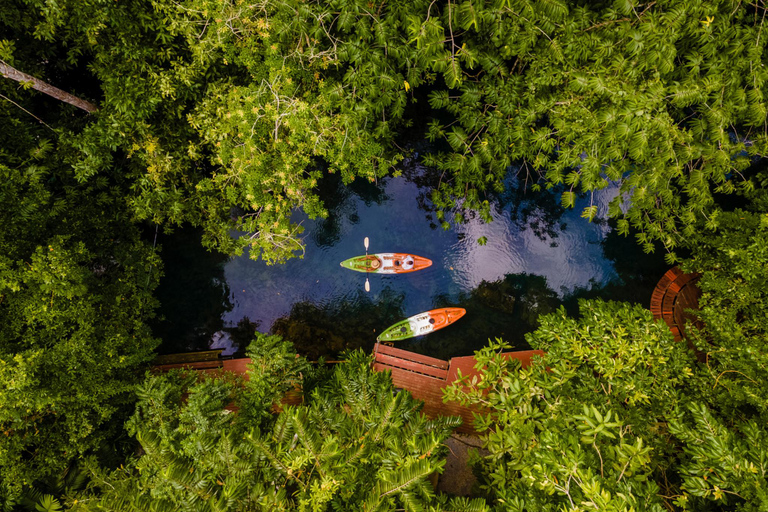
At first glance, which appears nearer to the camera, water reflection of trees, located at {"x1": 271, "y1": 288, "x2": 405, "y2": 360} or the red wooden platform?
the red wooden platform

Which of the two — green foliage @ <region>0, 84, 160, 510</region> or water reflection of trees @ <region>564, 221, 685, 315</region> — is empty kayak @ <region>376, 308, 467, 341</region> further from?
green foliage @ <region>0, 84, 160, 510</region>

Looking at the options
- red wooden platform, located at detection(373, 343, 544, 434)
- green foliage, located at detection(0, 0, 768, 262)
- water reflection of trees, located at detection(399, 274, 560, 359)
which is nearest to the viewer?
green foliage, located at detection(0, 0, 768, 262)

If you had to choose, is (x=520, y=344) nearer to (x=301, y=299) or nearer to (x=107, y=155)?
(x=301, y=299)

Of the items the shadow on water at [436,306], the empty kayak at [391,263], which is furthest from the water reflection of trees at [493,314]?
the empty kayak at [391,263]

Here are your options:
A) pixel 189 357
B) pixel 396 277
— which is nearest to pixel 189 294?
pixel 189 357

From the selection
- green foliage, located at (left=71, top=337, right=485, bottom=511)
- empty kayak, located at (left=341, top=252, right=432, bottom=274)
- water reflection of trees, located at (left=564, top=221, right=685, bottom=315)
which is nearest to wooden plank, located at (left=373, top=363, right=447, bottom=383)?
empty kayak, located at (left=341, top=252, right=432, bottom=274)

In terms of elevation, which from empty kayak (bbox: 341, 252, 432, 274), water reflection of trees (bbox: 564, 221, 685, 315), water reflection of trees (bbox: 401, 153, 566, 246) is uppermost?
water reflection of trees (bbox: 401, 153, 566, 246)

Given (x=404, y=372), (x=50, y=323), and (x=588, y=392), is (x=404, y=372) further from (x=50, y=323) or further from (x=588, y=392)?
(x=50, y=323)
